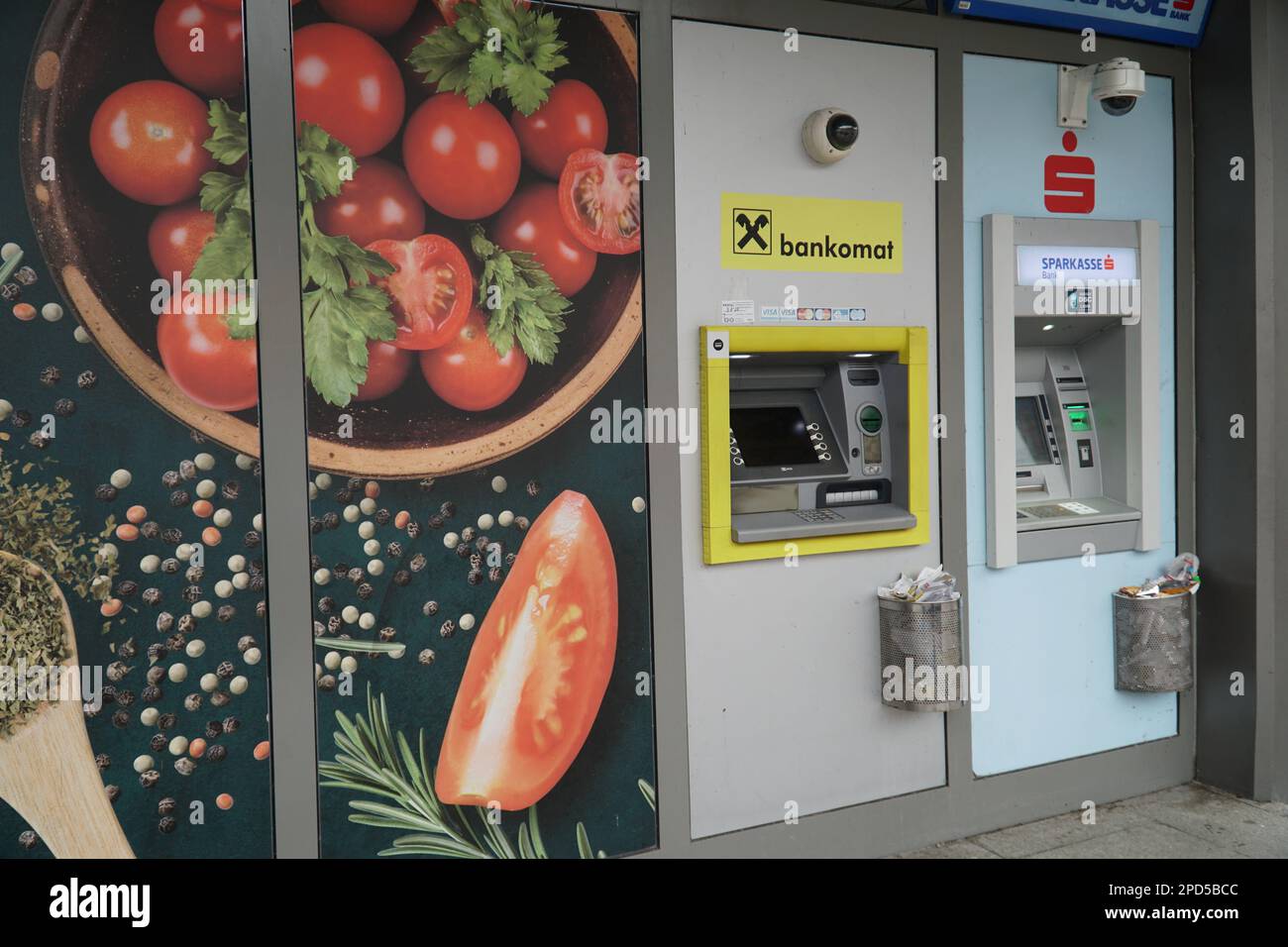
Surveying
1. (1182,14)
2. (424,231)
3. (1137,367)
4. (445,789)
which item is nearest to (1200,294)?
(1137,367)

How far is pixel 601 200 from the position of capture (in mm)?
2965

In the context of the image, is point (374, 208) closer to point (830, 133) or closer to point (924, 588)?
point (830, 133)

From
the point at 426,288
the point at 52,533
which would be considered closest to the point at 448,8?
the point at 426,288

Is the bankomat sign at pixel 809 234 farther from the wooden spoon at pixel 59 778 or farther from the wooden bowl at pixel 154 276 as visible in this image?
the wooden spoon at pixel 59 778

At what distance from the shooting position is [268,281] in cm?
260

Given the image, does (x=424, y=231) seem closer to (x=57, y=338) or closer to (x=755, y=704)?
(x=57, y=338)

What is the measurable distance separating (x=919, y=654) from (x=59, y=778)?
2.41 meters

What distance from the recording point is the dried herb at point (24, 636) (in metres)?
2.40

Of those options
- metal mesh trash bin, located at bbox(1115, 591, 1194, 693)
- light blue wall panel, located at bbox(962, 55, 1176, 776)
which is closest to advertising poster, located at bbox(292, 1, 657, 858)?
light blue wall panel, located at bbox(962, 55, 1176, 776)

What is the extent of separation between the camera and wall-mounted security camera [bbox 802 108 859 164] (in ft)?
10.4

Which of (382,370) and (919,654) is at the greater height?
(382,370)

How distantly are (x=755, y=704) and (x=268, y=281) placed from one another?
73.5 inches

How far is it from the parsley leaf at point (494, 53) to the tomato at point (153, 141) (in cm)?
59

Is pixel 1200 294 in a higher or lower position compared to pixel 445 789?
higher
